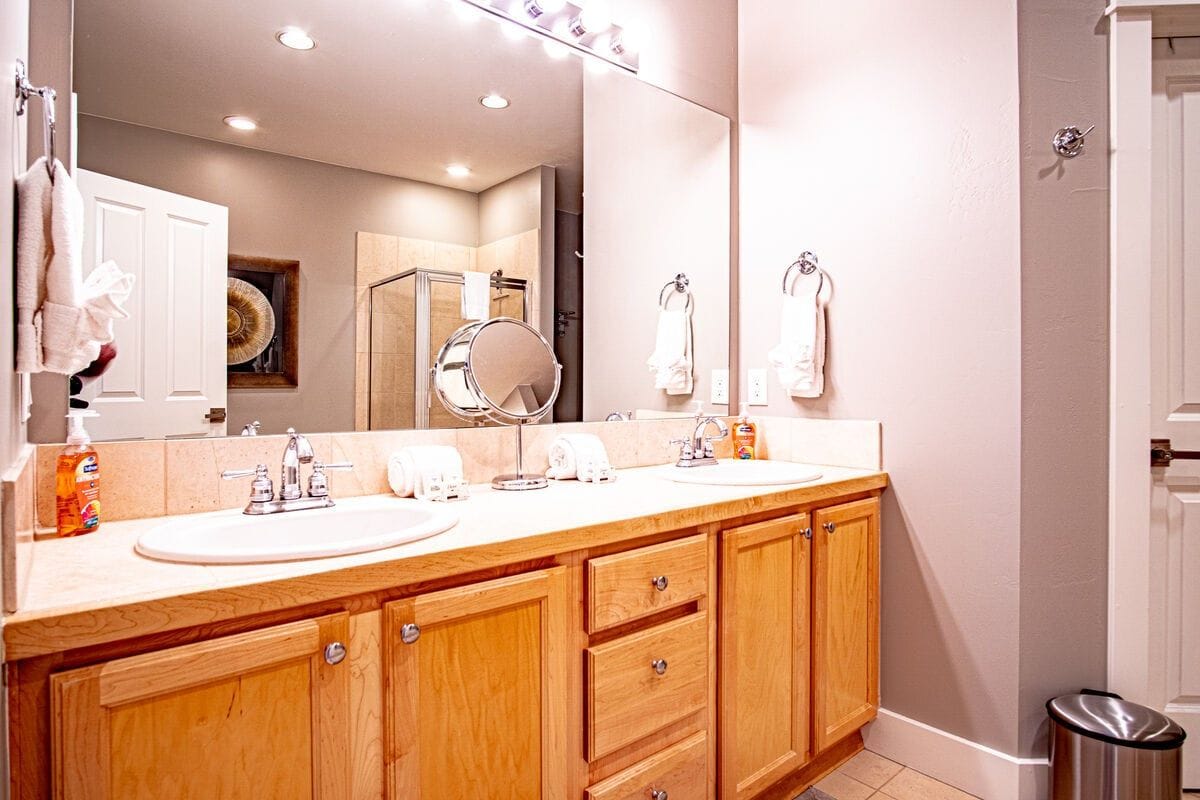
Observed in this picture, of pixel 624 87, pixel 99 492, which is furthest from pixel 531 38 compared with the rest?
pixel 99 492

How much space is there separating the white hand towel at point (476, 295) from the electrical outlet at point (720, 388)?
0.92m

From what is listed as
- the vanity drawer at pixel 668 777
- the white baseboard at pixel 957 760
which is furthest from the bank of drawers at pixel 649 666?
the white baseboard at pixel 957 760

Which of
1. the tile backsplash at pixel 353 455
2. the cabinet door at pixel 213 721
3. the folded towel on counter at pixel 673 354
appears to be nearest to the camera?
the cabinet door at pixel 213 721

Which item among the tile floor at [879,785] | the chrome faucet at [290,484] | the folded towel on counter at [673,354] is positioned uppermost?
the folded towel on counter at [673,354]

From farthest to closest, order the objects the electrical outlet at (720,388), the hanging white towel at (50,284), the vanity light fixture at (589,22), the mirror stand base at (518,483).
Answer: the electrical outlet at (720,388), the vanity light fixture at (589,22), the mirror stand base at (518,483), the hanging white towel at (50,284)

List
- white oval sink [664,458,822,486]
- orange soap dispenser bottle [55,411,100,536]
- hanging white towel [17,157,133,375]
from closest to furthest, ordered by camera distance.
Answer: hanging white towel [17,157,133,375] < orange soap dispenser bottle [55,411,100,536] < white oval sink [664,458,822,486]

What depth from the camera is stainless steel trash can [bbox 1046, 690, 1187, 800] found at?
147 centimetres

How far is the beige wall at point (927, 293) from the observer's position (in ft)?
5.63

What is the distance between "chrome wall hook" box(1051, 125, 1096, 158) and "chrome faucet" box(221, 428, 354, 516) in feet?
6.36

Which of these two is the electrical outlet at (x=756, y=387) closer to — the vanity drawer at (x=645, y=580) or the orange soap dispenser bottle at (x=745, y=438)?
the orange soap dispenser bottle at (x=745, y=438)

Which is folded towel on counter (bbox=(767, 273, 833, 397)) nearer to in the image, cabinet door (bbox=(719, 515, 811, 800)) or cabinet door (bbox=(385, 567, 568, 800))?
cabinet door (bbox=(719, 515, 811, 800))

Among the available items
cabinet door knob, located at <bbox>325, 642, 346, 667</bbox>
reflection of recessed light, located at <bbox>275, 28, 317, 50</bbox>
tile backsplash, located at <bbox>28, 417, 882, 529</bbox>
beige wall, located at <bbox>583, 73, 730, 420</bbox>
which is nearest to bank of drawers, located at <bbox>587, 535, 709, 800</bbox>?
cabinet door knob, located at <bbox>325, 642, 346, 667</bbox>

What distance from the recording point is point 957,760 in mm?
1786

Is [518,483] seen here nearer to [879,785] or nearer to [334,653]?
[334,653]
